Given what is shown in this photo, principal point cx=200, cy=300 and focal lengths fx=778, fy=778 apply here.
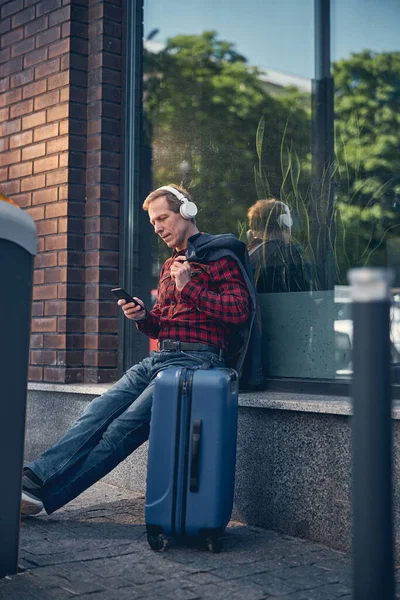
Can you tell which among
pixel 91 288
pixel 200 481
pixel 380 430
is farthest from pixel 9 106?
pixel 380 430

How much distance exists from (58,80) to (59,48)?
0.22m

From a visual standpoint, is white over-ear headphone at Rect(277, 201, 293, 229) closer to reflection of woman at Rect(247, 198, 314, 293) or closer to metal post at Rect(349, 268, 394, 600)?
reflection of woman at Rect(247, 198, 314, 293)

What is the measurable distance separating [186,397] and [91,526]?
91 cm

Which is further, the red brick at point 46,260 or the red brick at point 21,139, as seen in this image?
the red brick at point 21,139

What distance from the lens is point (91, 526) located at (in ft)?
12.1

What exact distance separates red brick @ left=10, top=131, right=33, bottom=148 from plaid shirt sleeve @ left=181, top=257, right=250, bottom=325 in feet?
7.96

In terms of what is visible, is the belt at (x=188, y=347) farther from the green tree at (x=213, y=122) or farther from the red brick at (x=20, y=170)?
the red brick at (x=20, y=170)

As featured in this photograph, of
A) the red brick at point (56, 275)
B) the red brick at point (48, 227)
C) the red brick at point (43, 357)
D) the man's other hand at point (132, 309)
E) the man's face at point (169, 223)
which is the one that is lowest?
the red brick at point (43, 357)

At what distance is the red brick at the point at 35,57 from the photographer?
5.45 m

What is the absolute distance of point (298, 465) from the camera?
3.55 m

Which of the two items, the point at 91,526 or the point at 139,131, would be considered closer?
the point at 91,526

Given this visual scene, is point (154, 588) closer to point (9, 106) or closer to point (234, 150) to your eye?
point (234, 150)

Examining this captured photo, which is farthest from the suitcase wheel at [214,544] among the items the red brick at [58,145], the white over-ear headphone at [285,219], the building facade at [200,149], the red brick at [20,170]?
the red brick at [20,170]

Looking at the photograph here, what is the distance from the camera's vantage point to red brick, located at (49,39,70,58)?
5.22 metres
